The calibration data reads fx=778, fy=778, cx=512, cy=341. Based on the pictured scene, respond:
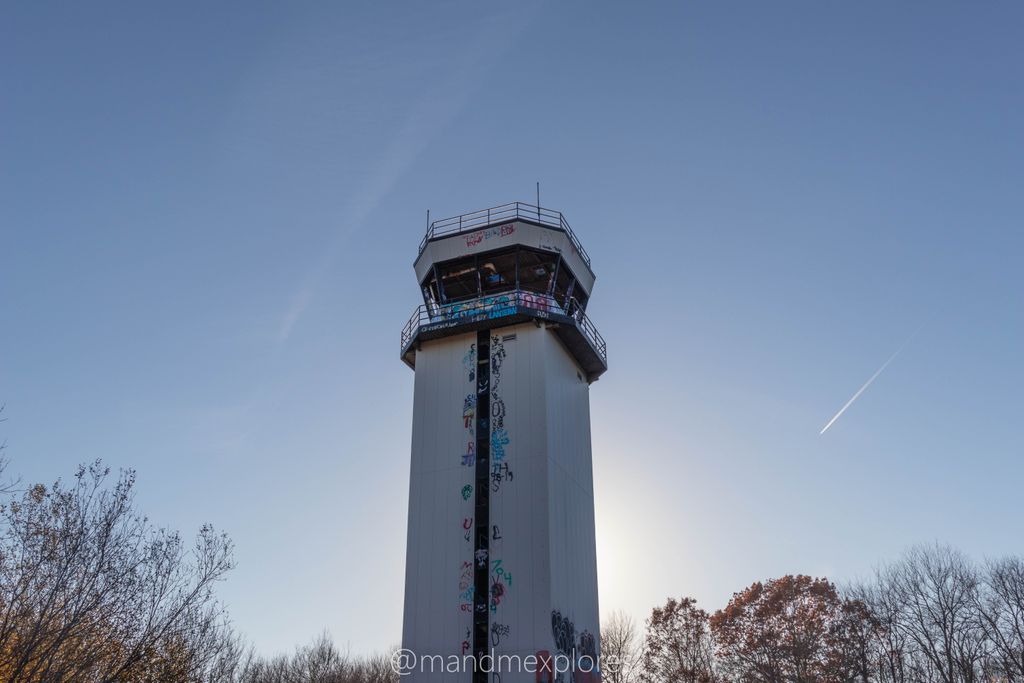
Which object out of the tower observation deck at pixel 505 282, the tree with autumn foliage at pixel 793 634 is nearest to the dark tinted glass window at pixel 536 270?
the tower observation deck at pixel 505 282

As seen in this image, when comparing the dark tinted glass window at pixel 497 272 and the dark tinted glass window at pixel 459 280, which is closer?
the dark tinted glass window at pixel 497 272

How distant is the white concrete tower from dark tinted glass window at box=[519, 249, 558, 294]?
11 cm

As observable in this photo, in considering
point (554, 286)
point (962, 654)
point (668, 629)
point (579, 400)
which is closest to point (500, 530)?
point (579, 400)

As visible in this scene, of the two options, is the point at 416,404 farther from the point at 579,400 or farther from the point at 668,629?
the point at 668,629

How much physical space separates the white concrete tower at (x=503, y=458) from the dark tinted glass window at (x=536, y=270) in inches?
4.2

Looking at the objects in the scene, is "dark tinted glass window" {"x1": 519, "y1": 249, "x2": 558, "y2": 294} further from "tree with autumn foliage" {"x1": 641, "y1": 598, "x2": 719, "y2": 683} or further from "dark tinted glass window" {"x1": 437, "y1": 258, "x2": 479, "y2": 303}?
"tree with autumn foliage" {"x1": 641, "y1": 598, "x2": 719, "y2": 683}

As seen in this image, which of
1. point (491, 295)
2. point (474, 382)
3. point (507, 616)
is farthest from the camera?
point (491, 295)

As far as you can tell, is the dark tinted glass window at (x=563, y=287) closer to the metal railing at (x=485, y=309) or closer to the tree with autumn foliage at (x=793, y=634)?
the metal railing at (x=485, y=309)

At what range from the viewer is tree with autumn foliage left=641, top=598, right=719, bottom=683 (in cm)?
6178

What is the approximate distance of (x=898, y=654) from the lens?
1912 inches

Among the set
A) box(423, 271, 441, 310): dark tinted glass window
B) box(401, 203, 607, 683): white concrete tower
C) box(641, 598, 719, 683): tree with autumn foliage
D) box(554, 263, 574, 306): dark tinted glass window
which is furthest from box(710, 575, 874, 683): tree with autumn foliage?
box(423, 271, 441, 310): dark tinted glass window

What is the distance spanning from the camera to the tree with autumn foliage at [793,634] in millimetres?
52594

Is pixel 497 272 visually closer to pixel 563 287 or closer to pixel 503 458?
pixel 563 287

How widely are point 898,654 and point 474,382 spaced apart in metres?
32.0
